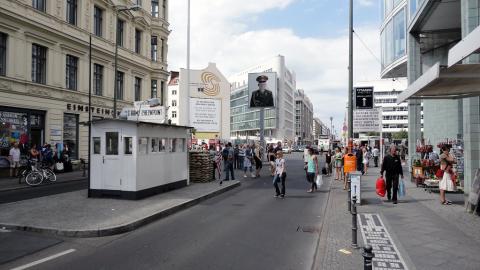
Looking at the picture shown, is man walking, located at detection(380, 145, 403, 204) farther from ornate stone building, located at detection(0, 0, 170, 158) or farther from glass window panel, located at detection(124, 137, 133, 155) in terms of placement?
ornate stone building, located at detection(0, 0, 170, 158)

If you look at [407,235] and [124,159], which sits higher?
[124,159]

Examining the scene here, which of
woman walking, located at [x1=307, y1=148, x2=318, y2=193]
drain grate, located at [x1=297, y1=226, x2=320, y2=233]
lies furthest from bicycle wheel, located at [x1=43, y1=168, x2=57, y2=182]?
drain grate, located at [x1=297, y1=226, x2=320, y2=233]

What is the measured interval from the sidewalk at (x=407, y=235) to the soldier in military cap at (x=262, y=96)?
67.8 feet

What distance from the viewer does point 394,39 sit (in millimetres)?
35781

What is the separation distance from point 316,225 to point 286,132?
5223 inches

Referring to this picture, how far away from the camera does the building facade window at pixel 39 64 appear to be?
24547 millimetres

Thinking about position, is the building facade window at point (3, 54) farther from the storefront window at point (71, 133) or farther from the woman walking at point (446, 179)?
the woman walking at point (446, 179)

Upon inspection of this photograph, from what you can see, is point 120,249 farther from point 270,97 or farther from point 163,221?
point 270,97

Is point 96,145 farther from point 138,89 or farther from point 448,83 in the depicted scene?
point 138,89

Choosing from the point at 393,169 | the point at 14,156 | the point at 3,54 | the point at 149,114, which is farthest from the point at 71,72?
the point at 393,169

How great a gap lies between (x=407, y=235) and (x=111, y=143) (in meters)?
8.70

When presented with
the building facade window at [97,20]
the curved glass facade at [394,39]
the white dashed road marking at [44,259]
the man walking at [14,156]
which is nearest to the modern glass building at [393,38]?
the curved glass facade at [394,39]

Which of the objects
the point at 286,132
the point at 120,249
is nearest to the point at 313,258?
the point at 120,249

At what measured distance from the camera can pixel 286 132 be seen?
5561 inches
